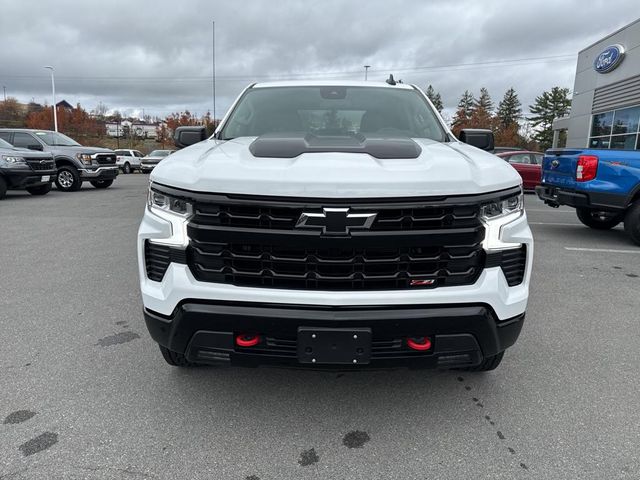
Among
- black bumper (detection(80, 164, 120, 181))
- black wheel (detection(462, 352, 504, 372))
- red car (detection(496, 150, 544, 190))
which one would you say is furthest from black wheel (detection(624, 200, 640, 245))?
black bumper (detection(80, 164, 120, 181))

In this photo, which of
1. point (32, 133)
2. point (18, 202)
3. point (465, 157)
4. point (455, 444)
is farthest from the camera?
point (32, 133)

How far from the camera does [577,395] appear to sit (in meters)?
2.71

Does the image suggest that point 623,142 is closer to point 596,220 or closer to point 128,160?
point 596,220

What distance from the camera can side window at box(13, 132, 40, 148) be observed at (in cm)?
1380

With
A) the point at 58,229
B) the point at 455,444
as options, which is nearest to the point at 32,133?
the point at 58,229

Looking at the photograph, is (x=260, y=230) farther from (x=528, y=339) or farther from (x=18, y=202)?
(x=18, y=202)

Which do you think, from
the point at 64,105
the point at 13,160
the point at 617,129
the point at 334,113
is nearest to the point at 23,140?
the point at 13,160

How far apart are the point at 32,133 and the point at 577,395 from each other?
1596cm

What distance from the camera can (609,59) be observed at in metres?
21.2

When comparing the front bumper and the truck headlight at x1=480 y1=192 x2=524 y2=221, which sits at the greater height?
the truck headlight at x1=480 y1=192 x2=524 y2=221

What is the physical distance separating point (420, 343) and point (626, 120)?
22.4 metres

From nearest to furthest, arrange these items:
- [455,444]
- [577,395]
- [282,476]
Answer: [282,476], [455,444], [577,395]

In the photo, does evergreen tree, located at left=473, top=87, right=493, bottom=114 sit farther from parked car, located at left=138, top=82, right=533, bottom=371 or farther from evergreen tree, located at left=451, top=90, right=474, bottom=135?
parked car, located at left=138, top=82, right=533, bottom=371

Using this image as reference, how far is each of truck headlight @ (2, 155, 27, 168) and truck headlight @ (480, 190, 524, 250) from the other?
12.6 meters
